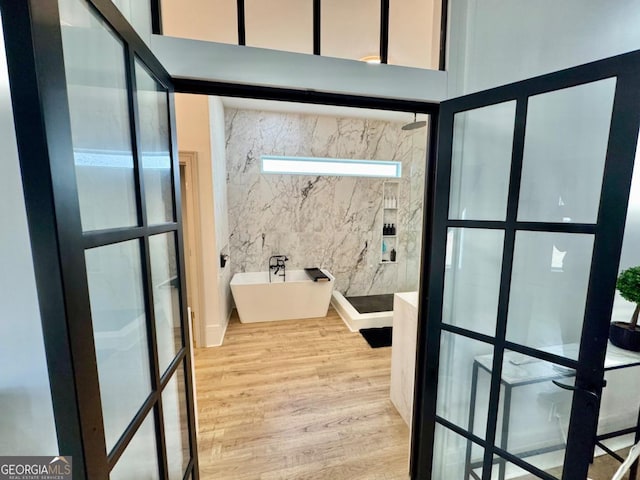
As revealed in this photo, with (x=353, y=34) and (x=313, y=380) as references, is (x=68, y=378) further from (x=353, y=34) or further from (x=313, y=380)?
(x=313, y=380)

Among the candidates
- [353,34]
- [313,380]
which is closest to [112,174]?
[353,34]

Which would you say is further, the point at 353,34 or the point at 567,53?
the point at 353,34

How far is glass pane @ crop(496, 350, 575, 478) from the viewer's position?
121 centimetres

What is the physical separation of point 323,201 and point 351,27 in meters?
3.01

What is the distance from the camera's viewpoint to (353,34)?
1741mm

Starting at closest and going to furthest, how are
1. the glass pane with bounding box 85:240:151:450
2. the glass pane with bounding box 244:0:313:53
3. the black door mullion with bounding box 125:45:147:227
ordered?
the glass pane with bounding box 85:240:151:450 → the black door mullion with bounding box 125:45:147:227 → the glass pane with bounding box 244:0:313:53

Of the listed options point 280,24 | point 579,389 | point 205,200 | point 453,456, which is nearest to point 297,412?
point 453,456

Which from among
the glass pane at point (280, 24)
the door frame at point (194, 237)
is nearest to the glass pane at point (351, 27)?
the glass pane at point (280, 24)

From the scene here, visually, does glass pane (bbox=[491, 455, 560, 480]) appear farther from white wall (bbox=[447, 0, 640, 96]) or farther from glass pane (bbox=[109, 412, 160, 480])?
white wall (bbox=[447, 0, 640, 96])

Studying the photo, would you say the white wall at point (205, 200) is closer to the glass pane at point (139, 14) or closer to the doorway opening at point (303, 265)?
the doorway opening at point (303, 265)

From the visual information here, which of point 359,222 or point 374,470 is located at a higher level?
point 359,222

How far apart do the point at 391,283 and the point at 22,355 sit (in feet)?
16.3

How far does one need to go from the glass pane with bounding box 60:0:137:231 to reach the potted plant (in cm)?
216

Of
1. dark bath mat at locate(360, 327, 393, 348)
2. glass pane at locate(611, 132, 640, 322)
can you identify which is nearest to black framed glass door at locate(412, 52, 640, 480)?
glass pane at locate(611, 132, 640, 322)
